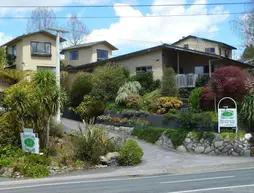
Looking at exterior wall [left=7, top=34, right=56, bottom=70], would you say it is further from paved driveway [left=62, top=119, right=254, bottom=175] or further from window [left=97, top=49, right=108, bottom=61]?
paved driveway [left=62, top=119, right=254, bottom=175]

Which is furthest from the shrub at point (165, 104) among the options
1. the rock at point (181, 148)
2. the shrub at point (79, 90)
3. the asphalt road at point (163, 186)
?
the asphalt road at point (163, 186)

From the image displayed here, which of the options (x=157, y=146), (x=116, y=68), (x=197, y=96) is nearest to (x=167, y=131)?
(x=157, y=146)

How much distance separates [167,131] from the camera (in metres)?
32.1

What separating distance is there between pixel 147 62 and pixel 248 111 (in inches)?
774

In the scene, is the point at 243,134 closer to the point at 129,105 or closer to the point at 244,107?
the point at 244,107

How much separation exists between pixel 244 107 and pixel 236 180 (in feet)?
44.1

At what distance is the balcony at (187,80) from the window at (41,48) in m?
19.5

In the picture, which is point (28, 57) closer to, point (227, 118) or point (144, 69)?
point (144, 69)

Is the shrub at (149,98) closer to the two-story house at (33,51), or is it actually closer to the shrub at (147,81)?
the shrub at (147,81)

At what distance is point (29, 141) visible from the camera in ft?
84.0

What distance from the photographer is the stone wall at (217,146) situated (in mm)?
28938

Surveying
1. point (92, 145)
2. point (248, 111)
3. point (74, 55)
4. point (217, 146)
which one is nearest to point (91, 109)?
point (217, 146)

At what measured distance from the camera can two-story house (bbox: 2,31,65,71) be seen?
2264 inches

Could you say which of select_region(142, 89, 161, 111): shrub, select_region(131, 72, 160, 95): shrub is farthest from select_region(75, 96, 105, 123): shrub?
select_region(131, 72, 160, 95): shrub
